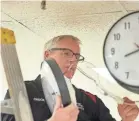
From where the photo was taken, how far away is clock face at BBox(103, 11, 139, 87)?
1.49 meters

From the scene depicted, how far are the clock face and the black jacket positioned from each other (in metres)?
0.18

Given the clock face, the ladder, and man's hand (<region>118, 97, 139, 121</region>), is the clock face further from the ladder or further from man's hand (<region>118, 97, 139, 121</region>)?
the ladder

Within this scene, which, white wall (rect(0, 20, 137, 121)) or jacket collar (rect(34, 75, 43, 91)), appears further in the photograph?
white wall (rect(0, 20, 137, 121))

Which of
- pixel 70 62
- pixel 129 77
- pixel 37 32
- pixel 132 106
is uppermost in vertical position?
pixel 37 32

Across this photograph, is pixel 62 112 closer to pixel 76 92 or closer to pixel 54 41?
pixel 76 92

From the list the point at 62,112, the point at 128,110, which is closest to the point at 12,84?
the point at 62,112

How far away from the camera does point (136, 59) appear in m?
1.49

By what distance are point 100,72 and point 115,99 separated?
162mm

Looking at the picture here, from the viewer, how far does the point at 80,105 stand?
4.64 feet

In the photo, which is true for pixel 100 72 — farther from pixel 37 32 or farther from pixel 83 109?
pixel 37 32

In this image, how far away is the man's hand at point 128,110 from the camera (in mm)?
1453

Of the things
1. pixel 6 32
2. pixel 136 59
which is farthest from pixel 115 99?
pixel 6 32

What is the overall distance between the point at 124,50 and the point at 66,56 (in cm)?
33

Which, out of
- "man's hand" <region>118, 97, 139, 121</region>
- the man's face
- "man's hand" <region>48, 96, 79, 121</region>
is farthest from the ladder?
"man's hand" <region>118, 97, 139, 121</region>
